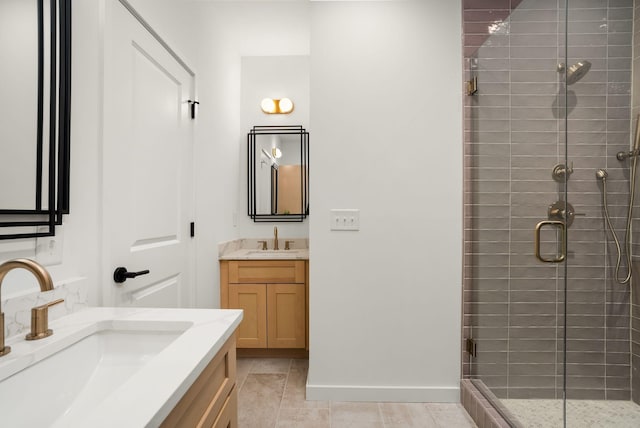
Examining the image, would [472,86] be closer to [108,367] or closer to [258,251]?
[258,251]

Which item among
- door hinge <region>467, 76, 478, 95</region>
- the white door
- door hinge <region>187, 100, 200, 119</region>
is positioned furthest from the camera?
door hinge <region>187, 100, 200, 119</region>

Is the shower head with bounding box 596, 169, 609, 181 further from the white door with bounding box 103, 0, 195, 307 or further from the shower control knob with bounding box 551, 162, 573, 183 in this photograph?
the white door with bounding box 103, 0, 195, 307

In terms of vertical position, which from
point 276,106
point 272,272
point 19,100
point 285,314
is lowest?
point 285,314

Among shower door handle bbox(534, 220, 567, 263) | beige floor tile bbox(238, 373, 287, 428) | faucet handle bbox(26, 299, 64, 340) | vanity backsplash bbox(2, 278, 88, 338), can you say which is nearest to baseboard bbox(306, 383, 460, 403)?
beige floor tile bbox(238, 373, 287, 428)

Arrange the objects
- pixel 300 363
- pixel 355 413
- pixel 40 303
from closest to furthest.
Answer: pixel 40 303
pixel 355 413
pixel 300 363

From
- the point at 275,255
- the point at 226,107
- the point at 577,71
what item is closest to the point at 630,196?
the point at 577,71

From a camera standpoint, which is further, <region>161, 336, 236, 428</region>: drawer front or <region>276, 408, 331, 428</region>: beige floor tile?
<region>276, 408, 331, 428</region>: beige floor tile

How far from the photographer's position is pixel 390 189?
2.11m

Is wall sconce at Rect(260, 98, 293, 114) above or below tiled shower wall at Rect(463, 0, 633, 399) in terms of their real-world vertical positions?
above

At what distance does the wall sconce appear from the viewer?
128 inches

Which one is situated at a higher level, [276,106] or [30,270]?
[276,106]

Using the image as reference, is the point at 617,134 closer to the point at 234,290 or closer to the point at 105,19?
the point at 105,19

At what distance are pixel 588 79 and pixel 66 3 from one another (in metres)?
2.13

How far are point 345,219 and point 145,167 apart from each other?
3.65ft
